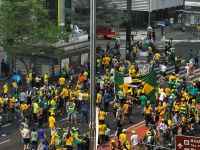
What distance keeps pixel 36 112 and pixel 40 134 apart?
15.5 ft

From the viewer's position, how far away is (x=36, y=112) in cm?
3412

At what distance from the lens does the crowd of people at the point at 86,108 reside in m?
29.2

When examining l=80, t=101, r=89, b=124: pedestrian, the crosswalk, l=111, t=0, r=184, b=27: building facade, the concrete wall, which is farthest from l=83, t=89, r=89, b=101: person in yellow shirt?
the concrete wall

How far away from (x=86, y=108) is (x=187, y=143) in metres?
17.0

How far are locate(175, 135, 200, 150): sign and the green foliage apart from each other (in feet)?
82.0

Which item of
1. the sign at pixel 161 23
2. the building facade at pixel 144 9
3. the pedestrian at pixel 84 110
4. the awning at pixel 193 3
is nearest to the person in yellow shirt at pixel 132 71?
the pedestrian at pixel 84 110

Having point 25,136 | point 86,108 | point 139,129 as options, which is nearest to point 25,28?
point 86,108

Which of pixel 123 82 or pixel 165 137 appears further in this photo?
pixel 123 82

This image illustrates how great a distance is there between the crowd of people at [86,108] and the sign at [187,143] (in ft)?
32.7

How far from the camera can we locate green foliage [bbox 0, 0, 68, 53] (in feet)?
138

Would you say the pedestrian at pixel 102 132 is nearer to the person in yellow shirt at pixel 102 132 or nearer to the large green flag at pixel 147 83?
the person in yellow shirt at pixel 102 132

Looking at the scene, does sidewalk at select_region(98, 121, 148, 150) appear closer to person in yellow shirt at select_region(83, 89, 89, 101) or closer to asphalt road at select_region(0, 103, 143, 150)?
asphalt road at select_region(0, 103, 143, 150)

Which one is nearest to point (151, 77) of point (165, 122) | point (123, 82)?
point (123, 82)

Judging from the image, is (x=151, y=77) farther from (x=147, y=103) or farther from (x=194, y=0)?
(x=194, y=0)
